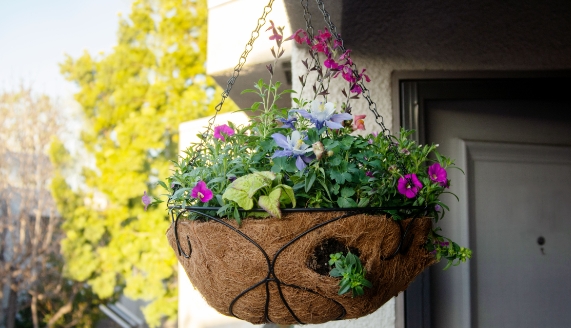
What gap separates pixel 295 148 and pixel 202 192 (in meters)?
0.18

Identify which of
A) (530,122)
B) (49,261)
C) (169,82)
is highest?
(169,82)

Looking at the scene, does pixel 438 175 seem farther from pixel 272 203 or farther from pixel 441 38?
pixel 441 38

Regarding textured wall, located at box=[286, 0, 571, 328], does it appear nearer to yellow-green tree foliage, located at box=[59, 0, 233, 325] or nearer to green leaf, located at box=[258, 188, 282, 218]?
green leaf, located at box=[258, 188, 282, 218]

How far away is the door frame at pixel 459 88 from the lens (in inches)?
72.8

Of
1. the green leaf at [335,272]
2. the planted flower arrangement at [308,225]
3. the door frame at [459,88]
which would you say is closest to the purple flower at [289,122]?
the planted flower arrangement at [308,225]

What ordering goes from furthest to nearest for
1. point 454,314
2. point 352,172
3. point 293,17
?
1. point 454,314
2. point 293,17
3. point 352,172

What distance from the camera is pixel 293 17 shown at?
5.47ft

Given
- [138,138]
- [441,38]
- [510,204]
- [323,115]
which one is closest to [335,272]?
[323,115]

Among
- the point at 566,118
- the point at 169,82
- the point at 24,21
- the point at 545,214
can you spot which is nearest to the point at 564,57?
the point at 566,118

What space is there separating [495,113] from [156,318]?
679 cm

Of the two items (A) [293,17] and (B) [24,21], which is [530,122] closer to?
(A) [293,17]

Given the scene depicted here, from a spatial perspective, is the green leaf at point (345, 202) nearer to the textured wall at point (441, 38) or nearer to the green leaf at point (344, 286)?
the green leaf at point (344, 286)

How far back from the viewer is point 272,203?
71 centimetres

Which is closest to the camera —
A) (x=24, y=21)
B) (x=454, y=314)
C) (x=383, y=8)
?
(x=383, y=8)
